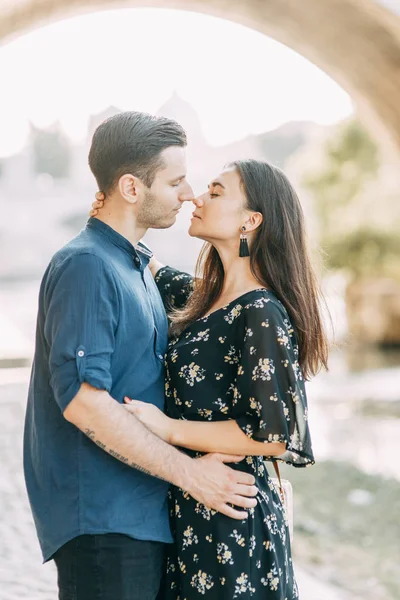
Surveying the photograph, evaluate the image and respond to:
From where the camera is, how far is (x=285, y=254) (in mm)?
2428

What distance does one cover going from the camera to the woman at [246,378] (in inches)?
87.1

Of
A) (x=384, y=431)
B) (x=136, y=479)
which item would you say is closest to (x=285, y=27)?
(x=136, y=479)

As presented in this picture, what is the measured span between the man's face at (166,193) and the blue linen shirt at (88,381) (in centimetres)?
11

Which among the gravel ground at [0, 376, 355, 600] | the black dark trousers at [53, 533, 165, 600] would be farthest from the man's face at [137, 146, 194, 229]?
the gravel ground at [0, 376, 355, 600]

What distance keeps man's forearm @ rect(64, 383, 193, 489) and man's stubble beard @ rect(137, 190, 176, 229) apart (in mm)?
530

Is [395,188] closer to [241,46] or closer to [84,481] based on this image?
[241,46]

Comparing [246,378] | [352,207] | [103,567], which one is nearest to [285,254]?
[246,378]

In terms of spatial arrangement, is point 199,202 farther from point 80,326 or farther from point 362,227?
point 362,227

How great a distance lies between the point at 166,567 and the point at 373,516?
467 cm

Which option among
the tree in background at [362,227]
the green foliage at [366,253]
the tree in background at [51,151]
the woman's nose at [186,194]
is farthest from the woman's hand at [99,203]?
the tree in background at [51,151]

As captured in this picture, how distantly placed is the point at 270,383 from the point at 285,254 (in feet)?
1.38

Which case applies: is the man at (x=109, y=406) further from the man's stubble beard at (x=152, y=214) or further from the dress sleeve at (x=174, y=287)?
the dress sleeve at (x=174, y=287)

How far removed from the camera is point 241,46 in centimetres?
2395

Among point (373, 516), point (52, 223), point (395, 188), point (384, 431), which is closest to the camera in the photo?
point (373, 516)
